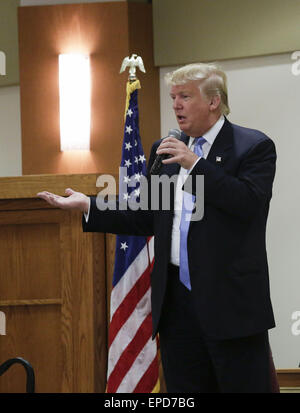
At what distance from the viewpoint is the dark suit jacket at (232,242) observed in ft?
7.19

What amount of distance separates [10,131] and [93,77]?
1.05 m

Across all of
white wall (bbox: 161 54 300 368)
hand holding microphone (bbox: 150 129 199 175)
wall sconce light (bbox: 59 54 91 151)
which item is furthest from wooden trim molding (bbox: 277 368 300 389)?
wall sconce light (bbox: 59 54 91 151)

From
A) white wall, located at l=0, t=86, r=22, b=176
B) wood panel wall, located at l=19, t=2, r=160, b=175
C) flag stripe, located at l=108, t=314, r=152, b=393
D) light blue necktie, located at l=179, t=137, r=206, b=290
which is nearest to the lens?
light blue necktie, located at l=179, t=137, r=206, b=290

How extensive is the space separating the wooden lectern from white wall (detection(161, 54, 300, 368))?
6.16 feet

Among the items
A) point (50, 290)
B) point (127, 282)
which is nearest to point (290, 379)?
point (127, 282)

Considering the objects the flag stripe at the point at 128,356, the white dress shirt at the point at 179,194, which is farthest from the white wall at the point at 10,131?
the white dress shirt at the point at 179,194

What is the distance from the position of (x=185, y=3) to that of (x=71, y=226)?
2.55m

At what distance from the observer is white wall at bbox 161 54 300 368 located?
4684 millimetres

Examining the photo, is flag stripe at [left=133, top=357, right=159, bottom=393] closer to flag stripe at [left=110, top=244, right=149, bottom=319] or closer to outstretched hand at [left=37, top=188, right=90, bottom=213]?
flag stripe at [left=110, top=244, right=149, bottom=319]

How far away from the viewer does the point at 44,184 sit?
3.13m

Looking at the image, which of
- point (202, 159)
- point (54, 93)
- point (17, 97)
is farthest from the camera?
point (17, 97)

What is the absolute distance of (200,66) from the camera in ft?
7.82
